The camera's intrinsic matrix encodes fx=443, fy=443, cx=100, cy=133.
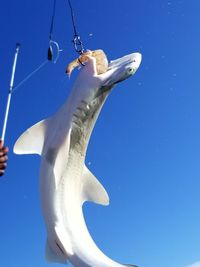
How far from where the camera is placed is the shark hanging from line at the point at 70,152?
5320mm

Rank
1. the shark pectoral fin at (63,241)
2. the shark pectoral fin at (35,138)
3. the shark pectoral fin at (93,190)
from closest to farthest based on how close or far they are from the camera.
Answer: the shark pectoral fin at (63,241), the shark pectoral fin at (35,138), the shark pectoral fin at (93,190)

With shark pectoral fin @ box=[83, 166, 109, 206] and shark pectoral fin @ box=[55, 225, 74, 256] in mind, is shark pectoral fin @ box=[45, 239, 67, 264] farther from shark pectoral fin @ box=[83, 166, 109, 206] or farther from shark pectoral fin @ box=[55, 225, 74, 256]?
shark pectoral fin @ box=[83, 166, 109, 206]

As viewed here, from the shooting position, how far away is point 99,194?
610cm

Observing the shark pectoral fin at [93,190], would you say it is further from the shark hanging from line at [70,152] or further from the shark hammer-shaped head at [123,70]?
the shark hammer-shaped head at [123,70]

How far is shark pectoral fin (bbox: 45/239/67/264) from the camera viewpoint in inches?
212

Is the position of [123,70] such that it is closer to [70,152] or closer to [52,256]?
[70,152]

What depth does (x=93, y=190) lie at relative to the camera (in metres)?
5.99

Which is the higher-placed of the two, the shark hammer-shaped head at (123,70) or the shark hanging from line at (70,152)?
the shark hammer-shaped head at (123,70)

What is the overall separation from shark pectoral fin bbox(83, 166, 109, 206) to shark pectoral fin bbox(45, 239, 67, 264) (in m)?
0.79

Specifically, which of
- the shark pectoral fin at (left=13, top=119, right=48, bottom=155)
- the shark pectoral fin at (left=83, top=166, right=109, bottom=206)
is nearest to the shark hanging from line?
the shark pectoral fin at (left=13, top=119, right=48, bottom=155)

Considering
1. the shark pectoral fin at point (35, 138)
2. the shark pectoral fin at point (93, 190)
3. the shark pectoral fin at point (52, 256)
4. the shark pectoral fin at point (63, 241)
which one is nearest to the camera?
the shark pectoral fin at point (63, 241)

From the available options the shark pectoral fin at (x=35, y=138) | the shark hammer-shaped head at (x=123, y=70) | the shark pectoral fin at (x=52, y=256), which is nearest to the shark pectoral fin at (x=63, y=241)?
the shark pectoral fin at (x=52, y=256)

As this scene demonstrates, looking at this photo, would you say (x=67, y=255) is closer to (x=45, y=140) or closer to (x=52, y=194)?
(x=52, y=194)

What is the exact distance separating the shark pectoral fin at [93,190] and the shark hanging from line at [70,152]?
25 cm
